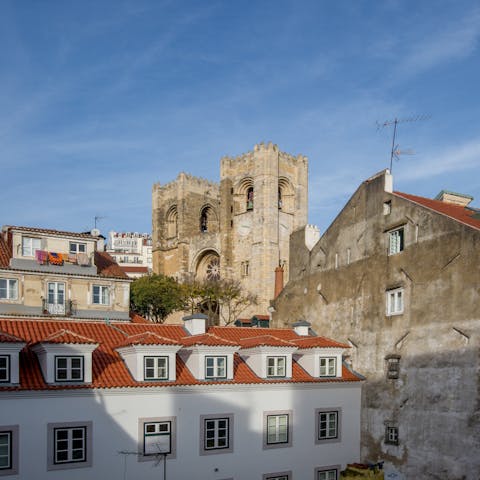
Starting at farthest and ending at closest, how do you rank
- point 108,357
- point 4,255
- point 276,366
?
1. point 4,255
2. point 276,366
3. point 108,357

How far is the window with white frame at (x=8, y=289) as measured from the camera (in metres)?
39.5

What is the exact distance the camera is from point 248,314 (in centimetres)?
8181

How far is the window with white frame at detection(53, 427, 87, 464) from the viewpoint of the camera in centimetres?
2350

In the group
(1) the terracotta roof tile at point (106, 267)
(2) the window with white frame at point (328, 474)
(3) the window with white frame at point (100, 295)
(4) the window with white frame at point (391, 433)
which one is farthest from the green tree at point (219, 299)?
(4) the window with white frame at point (391, 433)

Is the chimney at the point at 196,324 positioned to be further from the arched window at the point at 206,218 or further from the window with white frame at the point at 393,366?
the arched window at the point at 206,218

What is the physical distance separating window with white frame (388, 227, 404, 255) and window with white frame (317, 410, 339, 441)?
28.5 feet

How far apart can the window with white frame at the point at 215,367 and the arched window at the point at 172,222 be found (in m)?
78.2

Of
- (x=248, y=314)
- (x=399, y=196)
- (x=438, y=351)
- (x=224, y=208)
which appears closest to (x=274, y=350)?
(x=438, y=351)

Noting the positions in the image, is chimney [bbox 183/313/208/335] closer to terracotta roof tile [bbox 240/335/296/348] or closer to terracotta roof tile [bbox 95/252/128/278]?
terracotta roof tile [bbox 240/335/296/348]

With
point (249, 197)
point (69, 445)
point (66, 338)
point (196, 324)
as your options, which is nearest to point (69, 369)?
point (66, 338)

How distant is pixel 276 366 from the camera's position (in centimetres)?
2895

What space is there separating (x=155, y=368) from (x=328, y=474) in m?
10.8

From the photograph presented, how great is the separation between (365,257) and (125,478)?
51.6ft

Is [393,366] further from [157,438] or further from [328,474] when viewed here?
→ [157,438]
